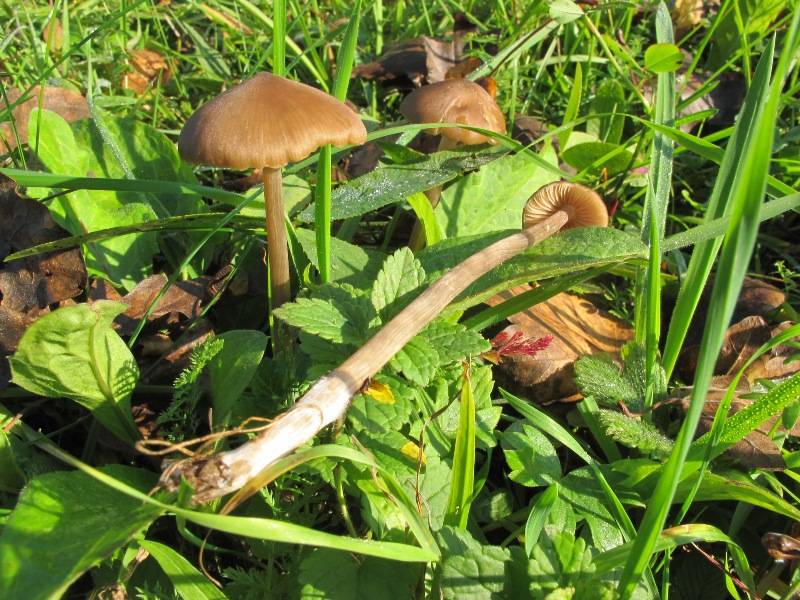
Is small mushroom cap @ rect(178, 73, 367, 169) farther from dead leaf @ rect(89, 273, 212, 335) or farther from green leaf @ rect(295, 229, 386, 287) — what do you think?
dead leaf @ rect(89, 273, 212, 335)

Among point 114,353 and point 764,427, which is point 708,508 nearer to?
point 764,427

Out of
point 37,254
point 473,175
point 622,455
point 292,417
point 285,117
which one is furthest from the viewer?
point 473,175

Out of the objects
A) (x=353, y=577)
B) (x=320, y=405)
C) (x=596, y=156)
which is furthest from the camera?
(x=596, y=156)

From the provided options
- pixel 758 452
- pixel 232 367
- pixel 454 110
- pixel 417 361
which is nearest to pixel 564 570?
pixel 417 361

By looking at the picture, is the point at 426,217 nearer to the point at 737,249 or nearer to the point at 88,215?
the point at 88,215

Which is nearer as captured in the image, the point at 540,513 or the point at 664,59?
the point at 540,513

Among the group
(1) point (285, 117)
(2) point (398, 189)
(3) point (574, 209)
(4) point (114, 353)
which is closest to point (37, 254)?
(4) point (114, 353)

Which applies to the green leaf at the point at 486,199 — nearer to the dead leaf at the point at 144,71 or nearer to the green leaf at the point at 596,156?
the green leaf at the point at 596,156
